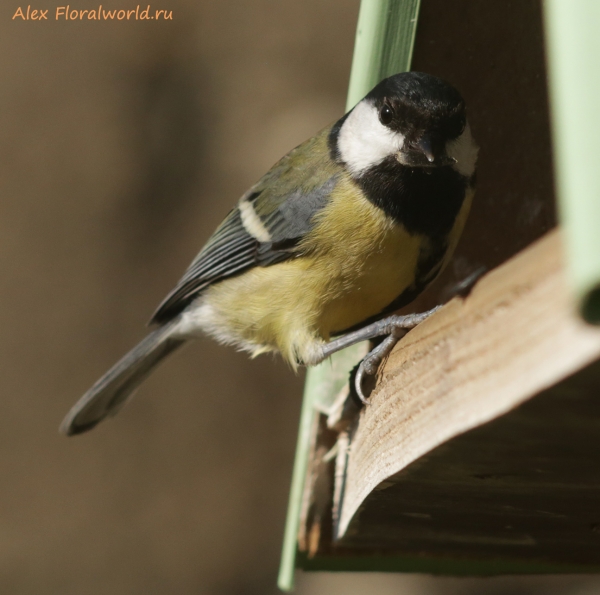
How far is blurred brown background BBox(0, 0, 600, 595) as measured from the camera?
2643mm

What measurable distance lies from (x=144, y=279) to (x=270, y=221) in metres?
1.45

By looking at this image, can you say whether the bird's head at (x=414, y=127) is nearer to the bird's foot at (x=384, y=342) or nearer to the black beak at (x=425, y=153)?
the black beak at (x=425, y=153)

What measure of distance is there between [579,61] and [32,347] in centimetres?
248

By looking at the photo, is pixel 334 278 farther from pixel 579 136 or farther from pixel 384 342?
pixel 579 136

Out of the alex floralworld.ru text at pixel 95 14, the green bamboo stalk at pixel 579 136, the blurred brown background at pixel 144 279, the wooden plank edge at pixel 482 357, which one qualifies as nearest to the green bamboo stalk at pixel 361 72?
the wooden plank edge at pixel 482 357

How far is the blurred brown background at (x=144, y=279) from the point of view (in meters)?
2.64

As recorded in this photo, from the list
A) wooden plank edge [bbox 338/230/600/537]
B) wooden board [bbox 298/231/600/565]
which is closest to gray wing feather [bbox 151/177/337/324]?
wooden board [bbox 298/231/600/565]

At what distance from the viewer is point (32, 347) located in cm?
273

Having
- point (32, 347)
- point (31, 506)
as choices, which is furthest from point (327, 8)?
point (31, 506)

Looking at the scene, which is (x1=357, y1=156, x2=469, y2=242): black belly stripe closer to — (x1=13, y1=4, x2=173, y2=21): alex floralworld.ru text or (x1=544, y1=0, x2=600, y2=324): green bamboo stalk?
(x1=544, y1=0, x2=600, y2=324): green bamboo stalk

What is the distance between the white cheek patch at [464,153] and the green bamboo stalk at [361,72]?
0.19m

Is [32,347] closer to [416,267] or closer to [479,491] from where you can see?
[416,267]

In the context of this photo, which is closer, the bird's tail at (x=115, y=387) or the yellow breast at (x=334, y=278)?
the yellow breast at (x=334, y=278)

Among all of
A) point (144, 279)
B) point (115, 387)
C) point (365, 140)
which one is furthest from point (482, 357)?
point (144, 279)
